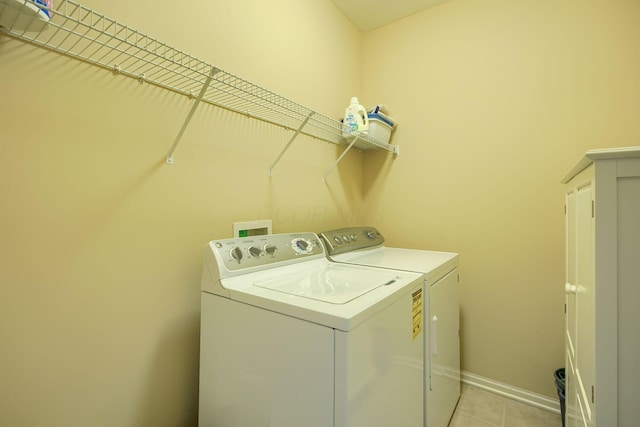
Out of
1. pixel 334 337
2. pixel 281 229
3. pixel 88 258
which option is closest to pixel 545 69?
pixel 281 229

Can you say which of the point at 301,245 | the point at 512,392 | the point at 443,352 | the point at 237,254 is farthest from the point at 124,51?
the point at 512,392

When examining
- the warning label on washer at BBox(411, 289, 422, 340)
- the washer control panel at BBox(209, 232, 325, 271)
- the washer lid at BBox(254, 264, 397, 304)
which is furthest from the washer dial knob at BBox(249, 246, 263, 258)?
the warning label on washer at BBox(411, 289, 422, 340)

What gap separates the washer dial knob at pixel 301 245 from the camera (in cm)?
142

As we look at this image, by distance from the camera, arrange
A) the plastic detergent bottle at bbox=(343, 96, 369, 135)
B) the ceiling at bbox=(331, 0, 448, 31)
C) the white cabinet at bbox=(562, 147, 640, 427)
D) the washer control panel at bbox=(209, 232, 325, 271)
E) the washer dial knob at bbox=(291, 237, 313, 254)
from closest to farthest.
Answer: the white cabinet at bbox=(562, 147, 640, 427) → the washer control panel at bbox=(209, 232, 325, 271) → the washer dial knob at bbox=(291, 237, 313, 254) → the plastic detergent bottle at bbox=(343, 96, 369, 135) → the ceiling at bbox=(331, 0, 448, 31)

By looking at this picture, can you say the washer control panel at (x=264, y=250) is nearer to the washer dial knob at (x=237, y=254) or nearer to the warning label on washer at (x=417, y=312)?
the washer dial knob at (x=237, y=254)

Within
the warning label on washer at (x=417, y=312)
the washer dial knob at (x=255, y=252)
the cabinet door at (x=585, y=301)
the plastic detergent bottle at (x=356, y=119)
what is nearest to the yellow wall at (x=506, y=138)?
the plastic detergent bottle at (x=356, y=119)

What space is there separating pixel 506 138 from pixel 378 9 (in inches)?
57.8

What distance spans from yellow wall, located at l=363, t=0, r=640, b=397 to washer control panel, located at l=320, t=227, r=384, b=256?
446mm

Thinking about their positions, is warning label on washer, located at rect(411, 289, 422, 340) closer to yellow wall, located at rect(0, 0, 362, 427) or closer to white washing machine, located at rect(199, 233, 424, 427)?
white washing machine, located at rect(199, 233, 424, 427)

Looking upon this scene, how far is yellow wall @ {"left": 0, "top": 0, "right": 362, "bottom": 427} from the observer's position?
823 mm

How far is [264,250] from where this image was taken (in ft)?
4.16

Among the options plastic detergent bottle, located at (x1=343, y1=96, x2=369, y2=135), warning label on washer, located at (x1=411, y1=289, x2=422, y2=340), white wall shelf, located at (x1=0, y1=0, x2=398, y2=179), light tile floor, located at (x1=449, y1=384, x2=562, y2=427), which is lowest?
light tile floor, located at (x1=449, y1=384, x2=562, y2=427)

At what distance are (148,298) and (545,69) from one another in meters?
2.61

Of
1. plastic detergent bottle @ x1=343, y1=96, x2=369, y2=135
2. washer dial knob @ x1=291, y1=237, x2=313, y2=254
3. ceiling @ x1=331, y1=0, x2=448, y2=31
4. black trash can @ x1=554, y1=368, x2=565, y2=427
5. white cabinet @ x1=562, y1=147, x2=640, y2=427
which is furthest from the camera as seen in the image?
ceiling @ x1=331, y1=0, x2=448, y2=31
